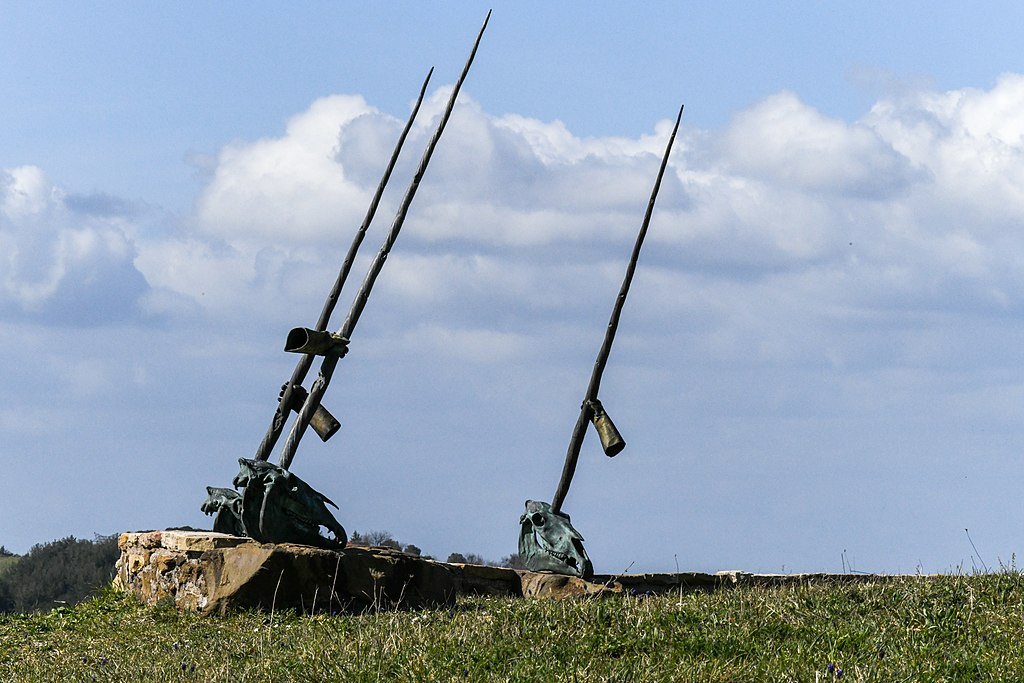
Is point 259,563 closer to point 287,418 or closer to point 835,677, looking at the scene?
point 287,418

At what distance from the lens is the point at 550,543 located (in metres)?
10.7

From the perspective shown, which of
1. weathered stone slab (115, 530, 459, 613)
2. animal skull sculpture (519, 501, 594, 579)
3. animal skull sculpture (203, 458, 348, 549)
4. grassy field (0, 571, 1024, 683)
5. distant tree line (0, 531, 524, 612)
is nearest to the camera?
grassy field (0, 571, 1024, 683)

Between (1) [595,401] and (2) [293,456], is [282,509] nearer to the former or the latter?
(2) [293,456]

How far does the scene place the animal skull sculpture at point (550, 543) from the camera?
1049 centimetres

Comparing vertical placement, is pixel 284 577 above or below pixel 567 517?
below

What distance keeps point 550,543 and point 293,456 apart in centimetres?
227

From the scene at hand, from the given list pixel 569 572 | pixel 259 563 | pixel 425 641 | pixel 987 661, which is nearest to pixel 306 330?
pixel 259 563

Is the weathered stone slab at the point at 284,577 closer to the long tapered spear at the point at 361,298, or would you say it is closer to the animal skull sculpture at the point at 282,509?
the animal skull sculpture at the point at 282,509

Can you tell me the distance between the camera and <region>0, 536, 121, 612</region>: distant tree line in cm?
1777

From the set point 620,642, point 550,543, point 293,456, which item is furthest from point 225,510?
point 620,642

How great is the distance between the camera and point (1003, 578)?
8.49 m

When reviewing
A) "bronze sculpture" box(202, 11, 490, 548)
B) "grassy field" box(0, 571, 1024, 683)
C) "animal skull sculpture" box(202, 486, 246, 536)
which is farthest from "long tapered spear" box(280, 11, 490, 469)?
"grassy field" box(0, 571, 1024, 683)

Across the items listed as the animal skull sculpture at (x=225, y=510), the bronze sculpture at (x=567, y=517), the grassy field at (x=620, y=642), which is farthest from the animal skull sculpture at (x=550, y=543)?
the animal skull sculpture at (x=225, y=510)

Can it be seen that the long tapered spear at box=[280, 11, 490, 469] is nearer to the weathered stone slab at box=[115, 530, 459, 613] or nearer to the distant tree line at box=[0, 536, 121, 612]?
the weathered stone slab at box=[115, 530, 459, 613]
